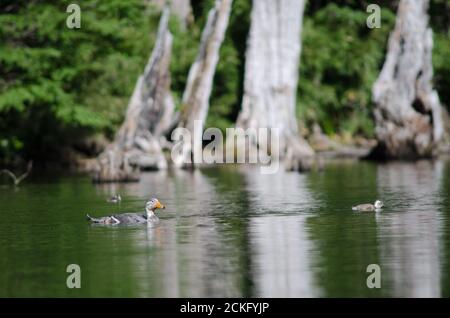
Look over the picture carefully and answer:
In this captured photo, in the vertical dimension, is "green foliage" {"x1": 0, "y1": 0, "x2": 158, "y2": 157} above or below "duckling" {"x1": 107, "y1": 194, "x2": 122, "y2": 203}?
above

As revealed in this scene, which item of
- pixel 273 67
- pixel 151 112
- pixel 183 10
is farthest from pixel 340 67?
pixel 151 112

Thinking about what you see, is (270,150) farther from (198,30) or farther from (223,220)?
(223,220)

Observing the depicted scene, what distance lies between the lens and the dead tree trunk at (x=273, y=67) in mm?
56594

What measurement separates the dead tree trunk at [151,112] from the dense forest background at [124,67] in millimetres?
1919

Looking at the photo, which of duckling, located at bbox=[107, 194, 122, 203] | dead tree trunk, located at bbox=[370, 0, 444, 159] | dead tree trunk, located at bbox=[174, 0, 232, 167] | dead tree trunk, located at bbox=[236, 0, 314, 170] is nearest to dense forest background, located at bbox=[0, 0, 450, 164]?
dead tree trunk, located at bbox=[174, 0, 232, 167]

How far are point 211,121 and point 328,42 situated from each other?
8.37 m

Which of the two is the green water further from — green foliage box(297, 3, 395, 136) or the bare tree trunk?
green foliage box(297, 3, 395, 136)

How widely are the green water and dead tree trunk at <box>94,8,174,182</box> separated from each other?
996cm

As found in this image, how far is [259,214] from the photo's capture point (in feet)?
87.6

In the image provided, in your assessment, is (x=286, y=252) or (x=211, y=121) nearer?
(x=286, y=252)

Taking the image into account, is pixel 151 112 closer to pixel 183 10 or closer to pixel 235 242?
pixel 183 10

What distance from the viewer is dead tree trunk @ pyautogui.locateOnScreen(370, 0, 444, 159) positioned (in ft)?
177

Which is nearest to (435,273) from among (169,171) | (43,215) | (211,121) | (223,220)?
(223,220)

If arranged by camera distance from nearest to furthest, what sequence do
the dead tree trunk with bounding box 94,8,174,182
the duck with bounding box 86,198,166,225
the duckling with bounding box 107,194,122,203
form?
the duck with bounding box 86,198,166,225, the duckling with bounding box 107,194,122,203, the dead tree trunk with bounding box 94,8,174,182
